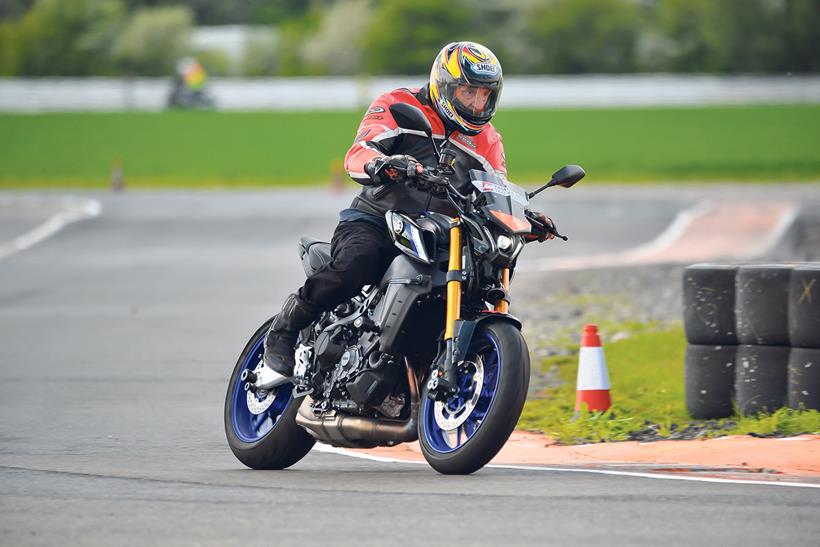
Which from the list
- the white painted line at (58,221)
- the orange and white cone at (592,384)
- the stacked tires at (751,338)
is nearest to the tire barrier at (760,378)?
the stacked tires at (751,338)

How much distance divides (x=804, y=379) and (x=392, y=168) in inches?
118

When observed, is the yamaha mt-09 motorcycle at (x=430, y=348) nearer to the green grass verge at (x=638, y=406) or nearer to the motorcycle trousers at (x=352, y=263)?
the motorcycle trousers at (x=352, y=263)

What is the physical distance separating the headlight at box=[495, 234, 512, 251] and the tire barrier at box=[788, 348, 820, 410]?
2514 millimetres

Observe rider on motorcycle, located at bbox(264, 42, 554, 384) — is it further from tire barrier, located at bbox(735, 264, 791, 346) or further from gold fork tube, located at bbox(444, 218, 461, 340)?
tire barrier, located at bbox(735, 264, 791, 346)

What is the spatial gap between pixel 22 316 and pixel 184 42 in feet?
249

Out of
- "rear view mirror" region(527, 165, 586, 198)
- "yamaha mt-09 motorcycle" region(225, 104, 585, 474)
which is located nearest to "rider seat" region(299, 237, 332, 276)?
"yamaha mt-09 motorcycle" region(225, 104, 585, 474)

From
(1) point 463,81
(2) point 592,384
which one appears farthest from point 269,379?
(2) point 592,384

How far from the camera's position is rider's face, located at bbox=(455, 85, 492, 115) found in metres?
8.19

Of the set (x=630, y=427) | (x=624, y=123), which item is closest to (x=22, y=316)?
(x=630, y=427)

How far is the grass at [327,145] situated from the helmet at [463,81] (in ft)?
91.4

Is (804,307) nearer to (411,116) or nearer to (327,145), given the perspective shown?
(411,116)

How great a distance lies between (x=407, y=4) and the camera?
8800 centimetres

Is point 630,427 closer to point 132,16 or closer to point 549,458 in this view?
point 549,458

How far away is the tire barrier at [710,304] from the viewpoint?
9.98 metres
